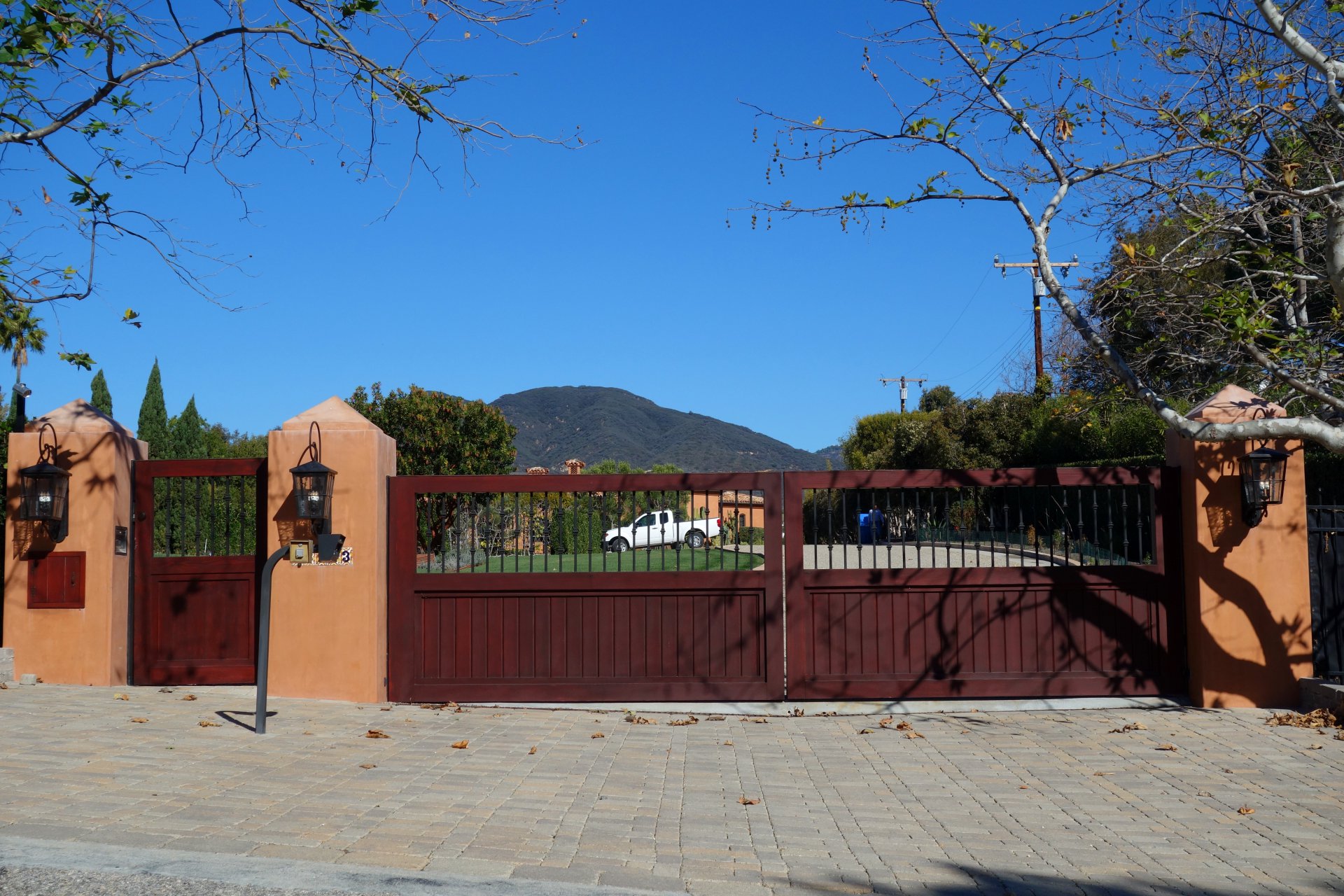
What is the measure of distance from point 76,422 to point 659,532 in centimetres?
549

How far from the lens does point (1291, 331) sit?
31.0ft

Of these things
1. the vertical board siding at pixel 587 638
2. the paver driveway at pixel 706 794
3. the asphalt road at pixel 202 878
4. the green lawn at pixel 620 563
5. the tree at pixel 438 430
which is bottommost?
the paver driveway at pixel 706 794

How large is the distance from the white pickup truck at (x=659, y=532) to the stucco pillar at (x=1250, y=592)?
14.2 feet

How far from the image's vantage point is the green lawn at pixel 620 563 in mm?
9711

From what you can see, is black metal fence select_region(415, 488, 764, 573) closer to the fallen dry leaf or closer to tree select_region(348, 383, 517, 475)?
the fallen dry leaf

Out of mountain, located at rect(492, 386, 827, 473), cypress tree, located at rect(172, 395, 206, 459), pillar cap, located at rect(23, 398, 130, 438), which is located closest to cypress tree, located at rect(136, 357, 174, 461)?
cypress tree, located at rect(172, 395, 206, 459)

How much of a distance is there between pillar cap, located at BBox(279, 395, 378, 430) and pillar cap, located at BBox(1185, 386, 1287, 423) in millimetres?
7291

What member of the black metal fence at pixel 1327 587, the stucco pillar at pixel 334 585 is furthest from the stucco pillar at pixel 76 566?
the black metal fence at pixel 1327 587

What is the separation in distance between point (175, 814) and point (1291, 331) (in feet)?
30.9

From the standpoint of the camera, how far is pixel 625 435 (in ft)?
326

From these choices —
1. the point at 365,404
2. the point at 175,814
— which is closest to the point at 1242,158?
the point at 175,814

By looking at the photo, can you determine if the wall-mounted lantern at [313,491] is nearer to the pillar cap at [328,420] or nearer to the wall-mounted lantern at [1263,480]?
the pillar cap at [328,420]

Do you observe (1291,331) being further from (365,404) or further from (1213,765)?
(365,404)

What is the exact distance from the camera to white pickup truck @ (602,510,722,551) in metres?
9.80
